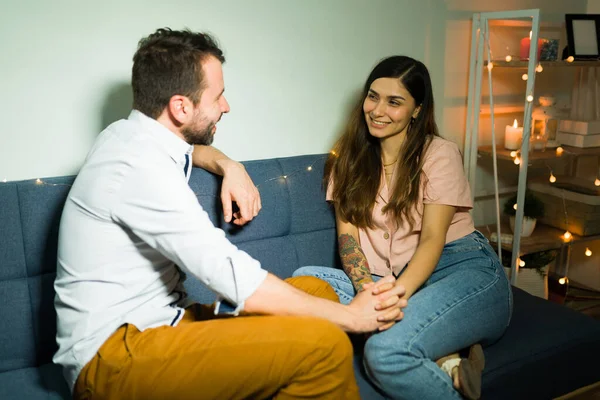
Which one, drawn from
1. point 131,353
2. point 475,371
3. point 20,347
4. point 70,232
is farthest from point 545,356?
point 20,347

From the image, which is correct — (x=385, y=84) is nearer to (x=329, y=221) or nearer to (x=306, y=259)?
(x=329, y=221)

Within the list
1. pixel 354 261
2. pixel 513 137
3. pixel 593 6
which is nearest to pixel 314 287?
pixel 354 261

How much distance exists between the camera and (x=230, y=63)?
6.63ft

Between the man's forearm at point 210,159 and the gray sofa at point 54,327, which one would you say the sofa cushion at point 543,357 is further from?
the man's forearm at point 210,159

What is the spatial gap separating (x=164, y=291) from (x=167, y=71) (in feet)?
1.72

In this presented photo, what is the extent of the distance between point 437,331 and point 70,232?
95 cm

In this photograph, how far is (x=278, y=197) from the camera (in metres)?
1.97

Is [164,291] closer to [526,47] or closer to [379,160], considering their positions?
[379,160]

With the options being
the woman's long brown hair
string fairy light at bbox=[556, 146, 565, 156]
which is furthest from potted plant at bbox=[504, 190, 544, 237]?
the woman's long brown hair

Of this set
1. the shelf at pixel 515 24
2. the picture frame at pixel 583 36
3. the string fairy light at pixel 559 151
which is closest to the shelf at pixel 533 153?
the string fairy light at pixel 559 151

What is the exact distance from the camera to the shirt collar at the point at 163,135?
1.36 m

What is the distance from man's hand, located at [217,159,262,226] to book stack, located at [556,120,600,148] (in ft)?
5.45

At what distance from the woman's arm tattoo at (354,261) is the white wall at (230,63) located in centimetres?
50

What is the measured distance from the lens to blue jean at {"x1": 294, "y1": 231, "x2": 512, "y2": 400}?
1473 millimetres
